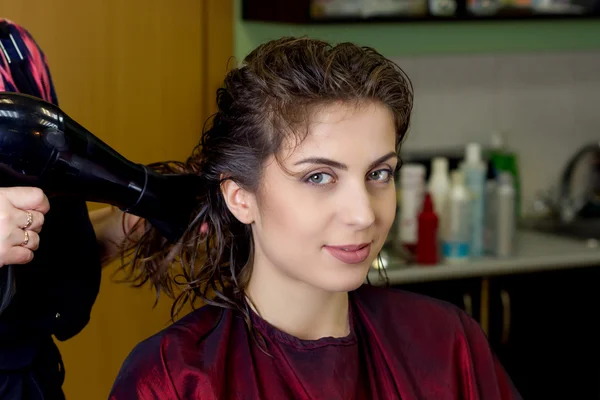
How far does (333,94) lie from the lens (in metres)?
1.59

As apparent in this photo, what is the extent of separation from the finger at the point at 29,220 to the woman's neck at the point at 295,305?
461mm

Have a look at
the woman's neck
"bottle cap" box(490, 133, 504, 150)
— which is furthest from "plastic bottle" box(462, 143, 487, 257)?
the woman's neck

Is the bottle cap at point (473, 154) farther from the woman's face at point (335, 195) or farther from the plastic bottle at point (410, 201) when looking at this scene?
the woman's face at point (335, 195)

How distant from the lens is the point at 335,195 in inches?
61.9

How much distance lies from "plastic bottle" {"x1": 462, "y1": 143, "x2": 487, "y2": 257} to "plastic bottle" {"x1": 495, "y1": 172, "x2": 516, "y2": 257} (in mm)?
57

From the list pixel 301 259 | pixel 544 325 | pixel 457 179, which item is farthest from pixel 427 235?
pixel 301 259

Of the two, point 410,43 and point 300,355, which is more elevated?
point 410,43

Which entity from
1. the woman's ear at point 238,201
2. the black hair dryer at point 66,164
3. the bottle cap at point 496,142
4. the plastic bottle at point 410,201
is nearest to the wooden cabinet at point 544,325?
the plastic bottle at point 410,201

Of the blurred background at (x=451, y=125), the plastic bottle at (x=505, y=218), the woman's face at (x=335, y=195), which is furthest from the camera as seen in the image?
the plastic bottle at (x=505, y=218)

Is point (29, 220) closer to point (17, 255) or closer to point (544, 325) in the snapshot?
point (17, 255)

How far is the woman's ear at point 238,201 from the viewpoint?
1.70m

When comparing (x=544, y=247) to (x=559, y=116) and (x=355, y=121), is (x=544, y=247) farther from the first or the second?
(x=355, y=121)

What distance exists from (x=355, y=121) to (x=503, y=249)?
1721 mm

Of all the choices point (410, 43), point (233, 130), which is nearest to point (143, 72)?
point (410, 43)
